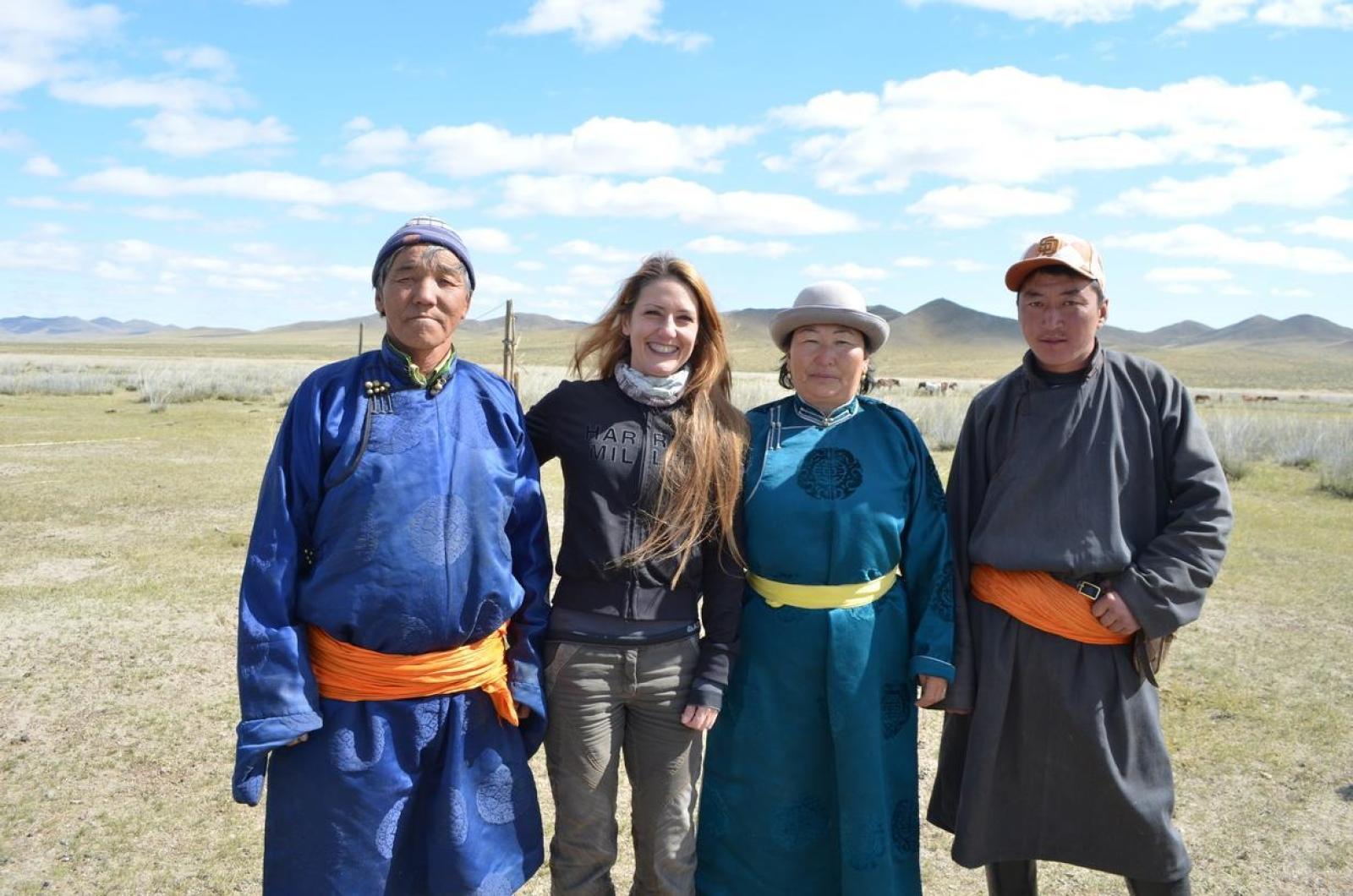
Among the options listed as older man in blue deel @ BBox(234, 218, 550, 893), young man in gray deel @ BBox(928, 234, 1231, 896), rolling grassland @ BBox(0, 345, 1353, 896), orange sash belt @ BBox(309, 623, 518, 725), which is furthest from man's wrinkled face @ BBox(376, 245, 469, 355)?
rolling grassland @ BBox(0, 345, 1353, 896)

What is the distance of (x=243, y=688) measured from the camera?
75.0 inches

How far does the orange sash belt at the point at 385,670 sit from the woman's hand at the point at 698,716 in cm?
52

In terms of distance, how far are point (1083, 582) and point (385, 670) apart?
1.67 meters

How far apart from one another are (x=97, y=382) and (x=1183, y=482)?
2847 cm

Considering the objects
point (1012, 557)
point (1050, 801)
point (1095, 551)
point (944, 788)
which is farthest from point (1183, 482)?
point (944, 788)

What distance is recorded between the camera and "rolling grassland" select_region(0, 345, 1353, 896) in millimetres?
3135

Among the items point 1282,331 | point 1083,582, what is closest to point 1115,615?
point 1083,582

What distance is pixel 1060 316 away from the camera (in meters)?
2.33

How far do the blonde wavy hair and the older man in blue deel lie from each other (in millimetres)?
379

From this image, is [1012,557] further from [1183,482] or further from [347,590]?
[347,590]

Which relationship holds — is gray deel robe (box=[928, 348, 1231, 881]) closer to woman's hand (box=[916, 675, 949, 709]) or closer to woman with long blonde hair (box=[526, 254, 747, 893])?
woman's hand (box=[916, 675, 949, 709])

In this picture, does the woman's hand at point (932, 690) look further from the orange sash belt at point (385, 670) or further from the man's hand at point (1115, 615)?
the orange sash belt at point (385, 670)

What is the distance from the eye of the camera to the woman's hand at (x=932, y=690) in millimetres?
2354

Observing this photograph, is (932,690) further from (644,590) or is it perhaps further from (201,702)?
(201,702)
